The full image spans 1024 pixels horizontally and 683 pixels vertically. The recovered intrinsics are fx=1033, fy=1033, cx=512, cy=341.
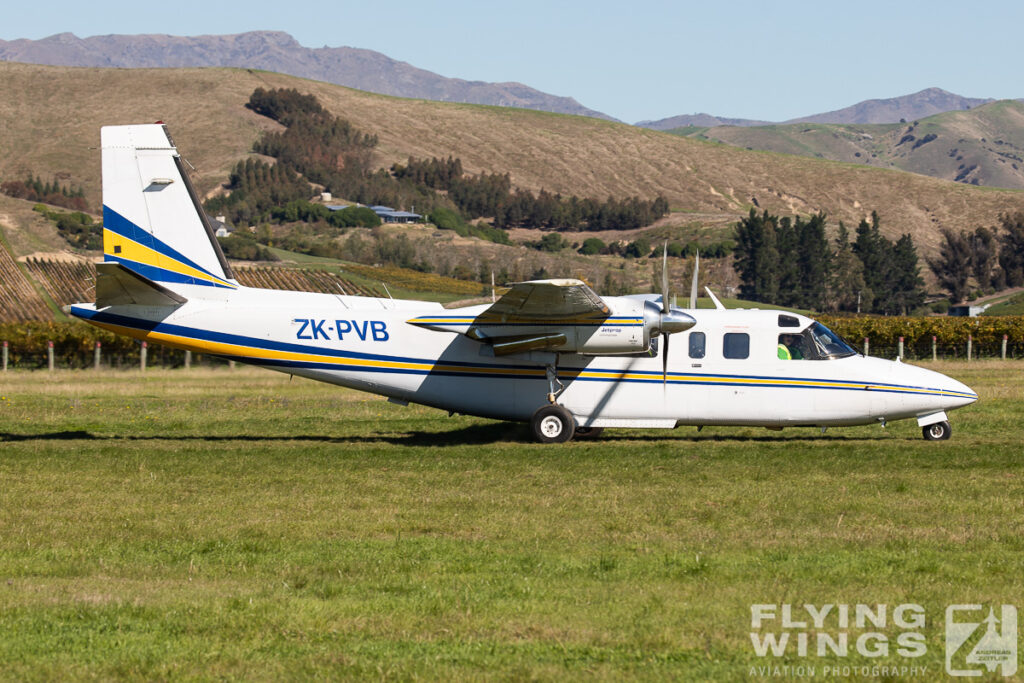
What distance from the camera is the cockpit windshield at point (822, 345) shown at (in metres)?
19.8

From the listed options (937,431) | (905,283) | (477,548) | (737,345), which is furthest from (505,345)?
(905,283)

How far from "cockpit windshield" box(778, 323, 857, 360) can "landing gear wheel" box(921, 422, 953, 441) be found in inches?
80.0

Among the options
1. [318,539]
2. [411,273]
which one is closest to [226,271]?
[318,539]

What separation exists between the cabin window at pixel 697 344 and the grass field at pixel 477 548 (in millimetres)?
1756

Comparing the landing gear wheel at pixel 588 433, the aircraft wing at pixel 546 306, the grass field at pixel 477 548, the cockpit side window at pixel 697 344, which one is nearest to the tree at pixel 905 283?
the grass field at pixel 477 548

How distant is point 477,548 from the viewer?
448 inches

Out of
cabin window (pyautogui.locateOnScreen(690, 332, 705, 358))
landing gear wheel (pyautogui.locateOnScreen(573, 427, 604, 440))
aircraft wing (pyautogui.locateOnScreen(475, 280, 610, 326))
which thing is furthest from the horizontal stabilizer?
cabin window (pyautogui.locateOnScreen(690, 332, 705, 358))

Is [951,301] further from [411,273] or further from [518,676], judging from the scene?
[518,676]

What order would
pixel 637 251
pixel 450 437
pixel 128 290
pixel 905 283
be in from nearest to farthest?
pixel 128 290 → pixel 450 437 → pixel 905 283 → pixel 637 251

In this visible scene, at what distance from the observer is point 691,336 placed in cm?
2000

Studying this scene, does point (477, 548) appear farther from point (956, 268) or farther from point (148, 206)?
point (956, 268)

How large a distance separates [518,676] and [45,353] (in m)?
47.0

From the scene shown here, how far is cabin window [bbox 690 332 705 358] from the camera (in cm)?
1994

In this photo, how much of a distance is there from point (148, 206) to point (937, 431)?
1583 cm
